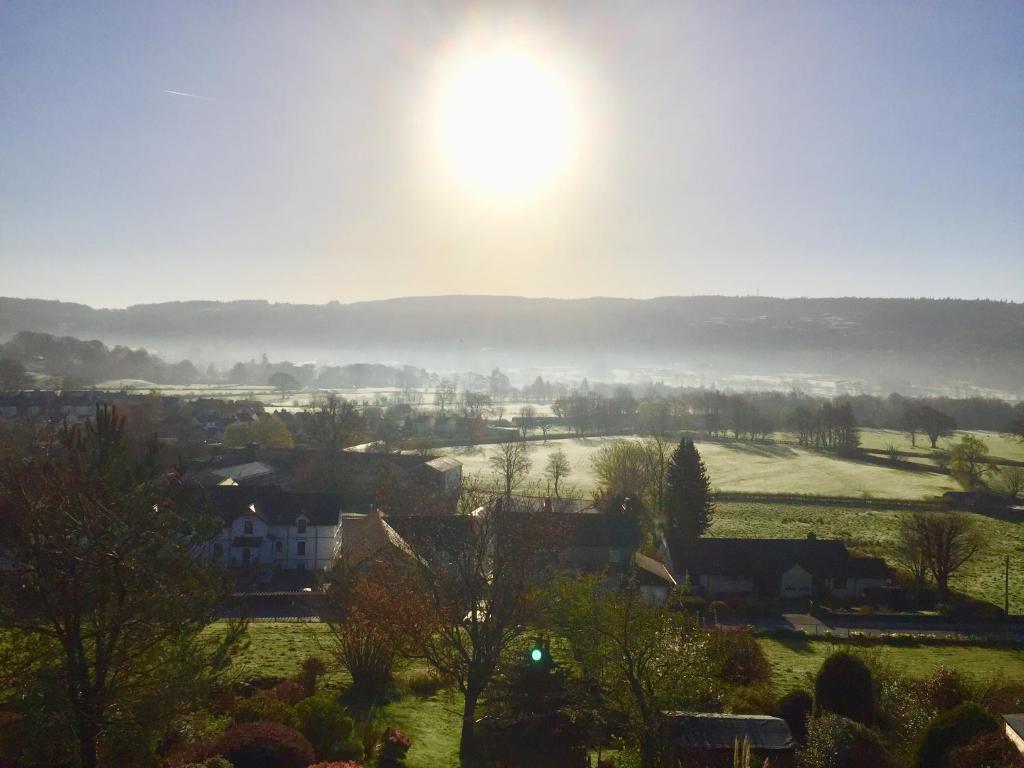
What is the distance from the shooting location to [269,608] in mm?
27688

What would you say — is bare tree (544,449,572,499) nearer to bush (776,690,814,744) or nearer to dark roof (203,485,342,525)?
Result: dark roof (203,485,342,525)

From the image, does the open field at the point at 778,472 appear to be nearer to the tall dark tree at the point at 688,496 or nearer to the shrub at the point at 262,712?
the tall dark tree at the point at 688,496

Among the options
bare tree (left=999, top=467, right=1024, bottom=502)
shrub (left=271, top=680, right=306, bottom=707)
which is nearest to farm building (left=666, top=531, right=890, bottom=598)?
shrub (left=271, top=680, right=306, bottom=707)

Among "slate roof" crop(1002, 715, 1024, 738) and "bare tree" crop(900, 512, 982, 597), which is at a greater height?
"slate roof" crop(1002, 715, 1024, 738)

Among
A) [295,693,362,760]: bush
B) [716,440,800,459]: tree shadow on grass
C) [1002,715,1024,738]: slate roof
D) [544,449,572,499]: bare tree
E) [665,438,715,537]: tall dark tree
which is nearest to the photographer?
[1002,715,1024,738]: slate roof

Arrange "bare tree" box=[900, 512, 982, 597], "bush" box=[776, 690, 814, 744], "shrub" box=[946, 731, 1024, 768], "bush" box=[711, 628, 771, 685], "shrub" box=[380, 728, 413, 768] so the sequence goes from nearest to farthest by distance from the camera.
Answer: "shrub" box=[946, 731, 1024, 768], "shrub" box=[380, 728, 413, 768], "bush" box=[776, 690, 814, 744], "bush" box=[711, 628, 771, 685], "bare tree" box=[900, 512, 982, 597]

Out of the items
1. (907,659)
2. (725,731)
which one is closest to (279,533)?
(725,731)

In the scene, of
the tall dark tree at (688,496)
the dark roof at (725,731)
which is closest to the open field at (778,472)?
the tall dark tree at (688,496)

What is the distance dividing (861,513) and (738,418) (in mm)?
42521

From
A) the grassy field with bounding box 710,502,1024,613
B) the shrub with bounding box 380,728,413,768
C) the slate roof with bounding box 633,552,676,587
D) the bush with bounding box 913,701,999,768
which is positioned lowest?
the grassy field with bounding box 710,502,1024,613

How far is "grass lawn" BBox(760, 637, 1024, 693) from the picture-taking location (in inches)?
857

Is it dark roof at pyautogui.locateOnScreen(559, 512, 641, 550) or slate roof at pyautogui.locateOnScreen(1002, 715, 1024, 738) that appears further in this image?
dark roof at pyautogui.locateOnScreen(559, 512, 641, 550)

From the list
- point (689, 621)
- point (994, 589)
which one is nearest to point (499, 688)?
point (689, 621)

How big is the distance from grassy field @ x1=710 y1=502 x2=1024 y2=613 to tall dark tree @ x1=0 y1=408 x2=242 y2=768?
3305 centimetres
